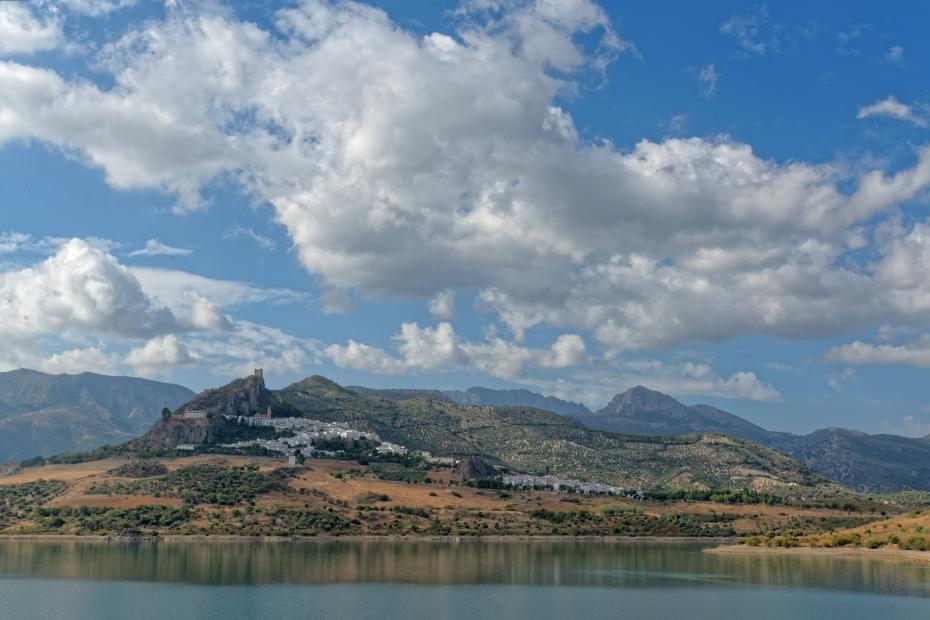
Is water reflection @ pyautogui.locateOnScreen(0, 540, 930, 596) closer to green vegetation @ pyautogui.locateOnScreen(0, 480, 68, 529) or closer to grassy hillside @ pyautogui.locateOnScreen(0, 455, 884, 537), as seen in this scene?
grassy hillside @ pyautogui.locateOnScreen(0, 455, 884, 537)

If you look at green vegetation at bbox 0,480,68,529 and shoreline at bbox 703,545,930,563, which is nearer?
shoreline at bbox 703,545,930,563

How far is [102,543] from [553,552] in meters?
76.4

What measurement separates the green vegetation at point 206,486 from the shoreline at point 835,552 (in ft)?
301

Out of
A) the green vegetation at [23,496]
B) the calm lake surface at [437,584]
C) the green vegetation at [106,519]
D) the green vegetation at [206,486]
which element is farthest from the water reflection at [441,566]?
the green vegetation at [206,486]

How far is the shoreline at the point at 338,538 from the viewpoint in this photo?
151m

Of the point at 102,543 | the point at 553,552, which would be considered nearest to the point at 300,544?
the point at 102,543

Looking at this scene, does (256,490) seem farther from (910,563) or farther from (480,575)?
(910,563)

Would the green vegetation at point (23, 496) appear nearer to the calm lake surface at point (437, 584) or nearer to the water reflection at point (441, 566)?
the water reflection at point (441, 566)

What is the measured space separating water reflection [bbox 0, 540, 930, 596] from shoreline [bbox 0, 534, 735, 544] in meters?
4.29

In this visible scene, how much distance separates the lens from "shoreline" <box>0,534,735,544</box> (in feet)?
495

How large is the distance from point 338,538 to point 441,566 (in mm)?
49894

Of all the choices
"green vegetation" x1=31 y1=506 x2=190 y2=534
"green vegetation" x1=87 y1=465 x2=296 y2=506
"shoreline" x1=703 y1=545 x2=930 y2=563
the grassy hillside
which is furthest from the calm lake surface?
"green vegetation" x1=87 y1=465 x2=296 y2=506

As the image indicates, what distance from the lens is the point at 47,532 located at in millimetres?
156500

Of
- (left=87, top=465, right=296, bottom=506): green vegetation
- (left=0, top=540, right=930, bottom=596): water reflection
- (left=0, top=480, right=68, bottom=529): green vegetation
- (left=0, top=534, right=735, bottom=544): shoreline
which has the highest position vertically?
(left=87, top=465, right=296, bottom=506): green vegetation
